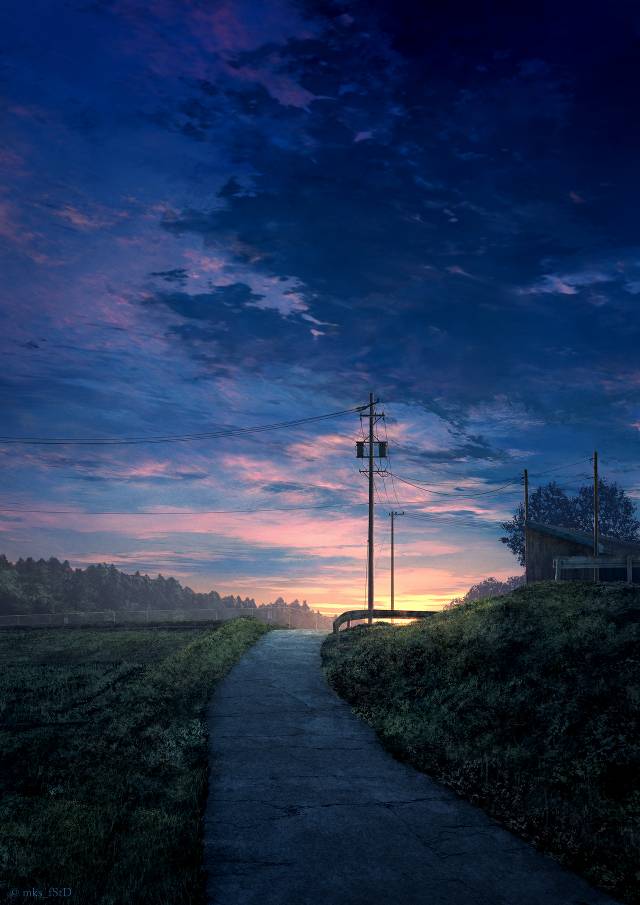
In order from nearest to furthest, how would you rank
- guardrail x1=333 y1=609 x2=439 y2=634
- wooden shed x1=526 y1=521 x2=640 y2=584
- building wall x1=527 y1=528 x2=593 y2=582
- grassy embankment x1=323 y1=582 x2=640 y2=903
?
grassy embankment x1=323 y1=582 x2=640 y2=903 → guardrail x1=333 y1=609 x2=439 y2=634 → wooden shed x1=526 y1=521 x2=640 y2=584 → building wall x1=527 y1=528 x2=593 y2=582

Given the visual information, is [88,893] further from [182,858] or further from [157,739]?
[157,739]

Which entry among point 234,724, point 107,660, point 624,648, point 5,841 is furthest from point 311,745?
point 107,660

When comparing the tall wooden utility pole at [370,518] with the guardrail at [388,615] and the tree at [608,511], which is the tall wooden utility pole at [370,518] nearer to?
the guardrail at [388,615]

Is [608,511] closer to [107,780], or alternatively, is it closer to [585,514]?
[585,514]

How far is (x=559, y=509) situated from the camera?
251ft

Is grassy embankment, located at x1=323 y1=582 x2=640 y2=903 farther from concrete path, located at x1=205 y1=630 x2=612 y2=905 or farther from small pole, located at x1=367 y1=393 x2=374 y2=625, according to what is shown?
small pole, located at x1=367 y1=393 x2=374 y2=625

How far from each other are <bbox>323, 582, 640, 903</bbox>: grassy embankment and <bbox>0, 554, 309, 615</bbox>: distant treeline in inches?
2424

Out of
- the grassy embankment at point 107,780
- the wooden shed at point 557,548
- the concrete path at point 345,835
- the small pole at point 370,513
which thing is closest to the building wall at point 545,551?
the wooden shed at point 557,548

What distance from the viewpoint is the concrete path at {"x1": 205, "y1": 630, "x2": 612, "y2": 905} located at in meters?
6.88

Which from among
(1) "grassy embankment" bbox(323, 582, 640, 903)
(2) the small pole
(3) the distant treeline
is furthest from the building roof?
(3) the distant treeline

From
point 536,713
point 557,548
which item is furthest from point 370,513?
point 536,713

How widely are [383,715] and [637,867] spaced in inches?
276

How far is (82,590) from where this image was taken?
8119cm

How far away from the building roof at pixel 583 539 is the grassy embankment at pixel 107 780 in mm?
24868
